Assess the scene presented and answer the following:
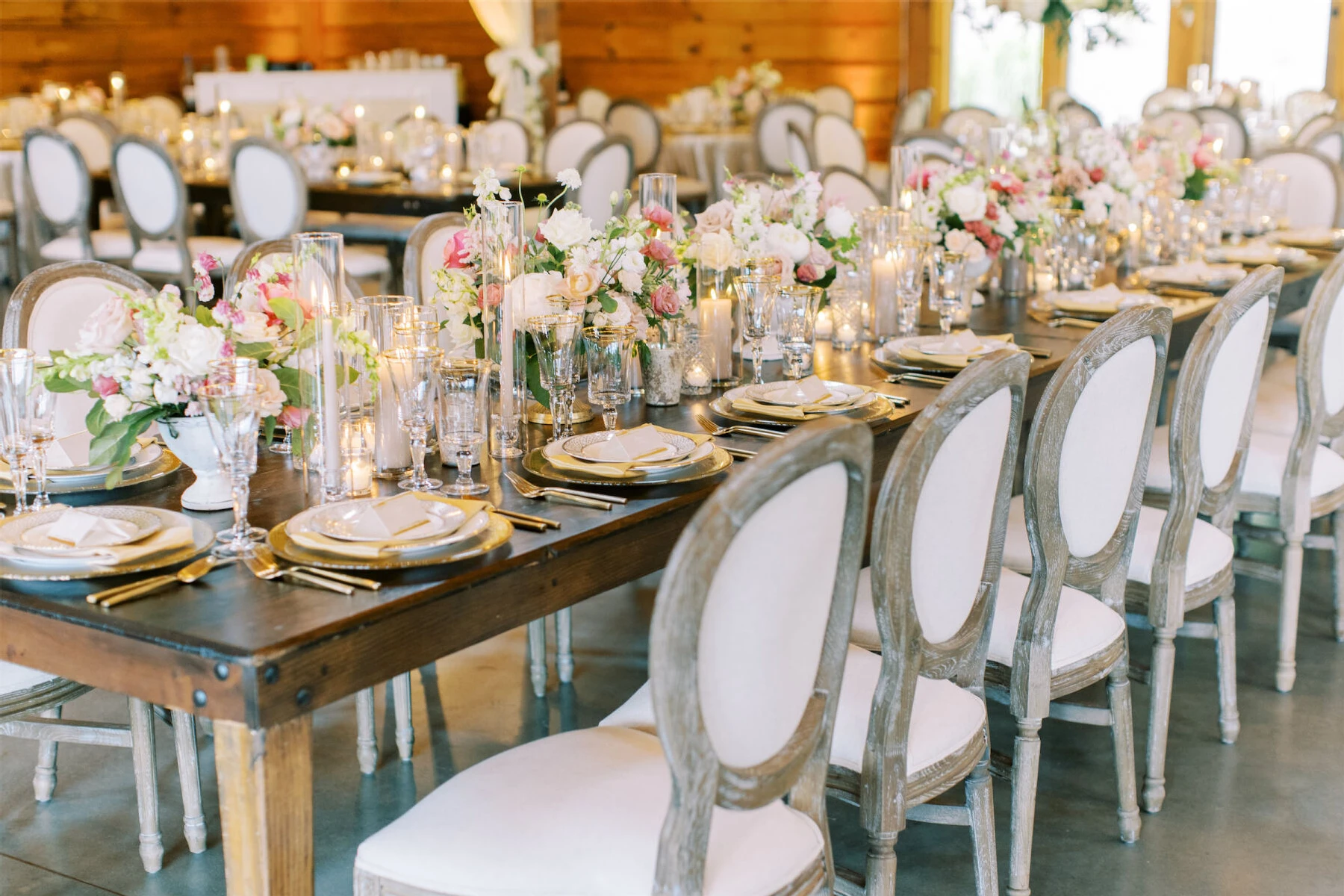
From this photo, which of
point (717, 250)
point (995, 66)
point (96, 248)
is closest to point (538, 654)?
point (717, 250)

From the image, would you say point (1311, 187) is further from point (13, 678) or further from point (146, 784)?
point (13, 678)

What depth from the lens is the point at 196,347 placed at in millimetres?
1852

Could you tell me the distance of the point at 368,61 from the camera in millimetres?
10750

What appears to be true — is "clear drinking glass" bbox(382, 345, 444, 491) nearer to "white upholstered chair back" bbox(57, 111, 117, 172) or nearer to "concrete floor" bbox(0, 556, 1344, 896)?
"concrete floor" bbox(0, 556, 1344, 896)

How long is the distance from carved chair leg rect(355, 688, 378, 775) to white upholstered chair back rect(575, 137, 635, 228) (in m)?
4.12

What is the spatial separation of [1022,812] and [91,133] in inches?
279

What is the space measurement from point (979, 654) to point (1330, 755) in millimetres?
1277

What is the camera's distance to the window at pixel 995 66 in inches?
421

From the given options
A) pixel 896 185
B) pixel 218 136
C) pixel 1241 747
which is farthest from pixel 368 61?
pixel 1241 747

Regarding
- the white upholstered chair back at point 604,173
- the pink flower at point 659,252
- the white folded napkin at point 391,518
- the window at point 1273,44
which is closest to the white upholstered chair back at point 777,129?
the white upholstered chair back at point 604,173

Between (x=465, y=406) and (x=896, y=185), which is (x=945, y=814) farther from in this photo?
(x=896, y=185)

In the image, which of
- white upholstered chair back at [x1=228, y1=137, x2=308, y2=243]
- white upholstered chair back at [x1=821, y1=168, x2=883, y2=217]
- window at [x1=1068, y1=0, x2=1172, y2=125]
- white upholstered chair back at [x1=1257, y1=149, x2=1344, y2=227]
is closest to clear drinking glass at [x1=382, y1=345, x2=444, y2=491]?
white upholstered chair back at [x1=821, y1=168, x2=883, y2=217]

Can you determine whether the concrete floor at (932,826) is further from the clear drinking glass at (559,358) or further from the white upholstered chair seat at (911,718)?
the clear drinking glass at (559,358)

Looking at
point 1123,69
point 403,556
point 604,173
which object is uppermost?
point 1123,69
